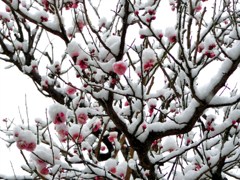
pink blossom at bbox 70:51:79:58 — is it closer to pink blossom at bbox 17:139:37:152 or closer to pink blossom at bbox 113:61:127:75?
pink blossom at bbox 113:61:127:75

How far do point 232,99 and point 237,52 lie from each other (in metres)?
0.37

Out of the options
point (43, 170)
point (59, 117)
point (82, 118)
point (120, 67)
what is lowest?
point (43, 170)

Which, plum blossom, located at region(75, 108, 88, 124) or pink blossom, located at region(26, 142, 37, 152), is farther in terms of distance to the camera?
plum blossom, located at region(75, 108, 88, 124)

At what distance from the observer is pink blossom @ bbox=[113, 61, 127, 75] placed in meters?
2.69

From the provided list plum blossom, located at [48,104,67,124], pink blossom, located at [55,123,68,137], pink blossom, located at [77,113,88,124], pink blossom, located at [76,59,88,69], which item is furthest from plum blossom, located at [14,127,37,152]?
pink blossom, located at [76,59,88,69]

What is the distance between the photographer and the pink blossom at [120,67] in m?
2.69

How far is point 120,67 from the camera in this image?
2695mm

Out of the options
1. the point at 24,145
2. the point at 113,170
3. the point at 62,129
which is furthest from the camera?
the point at 113,170

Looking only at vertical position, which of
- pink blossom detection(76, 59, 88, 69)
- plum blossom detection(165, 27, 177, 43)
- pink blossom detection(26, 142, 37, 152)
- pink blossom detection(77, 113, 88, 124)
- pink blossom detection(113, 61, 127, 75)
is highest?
plum blossom detection(165, 27, 177, 43)

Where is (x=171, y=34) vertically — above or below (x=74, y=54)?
above

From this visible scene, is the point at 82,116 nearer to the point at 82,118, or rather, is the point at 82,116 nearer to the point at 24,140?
the point at 82,118

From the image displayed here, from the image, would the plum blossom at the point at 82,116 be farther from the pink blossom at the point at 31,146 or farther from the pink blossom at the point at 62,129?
the pink blossom at the point at 31,146

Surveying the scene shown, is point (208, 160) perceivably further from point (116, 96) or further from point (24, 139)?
point (24, 139)

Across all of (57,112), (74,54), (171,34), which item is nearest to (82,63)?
(74,54)
